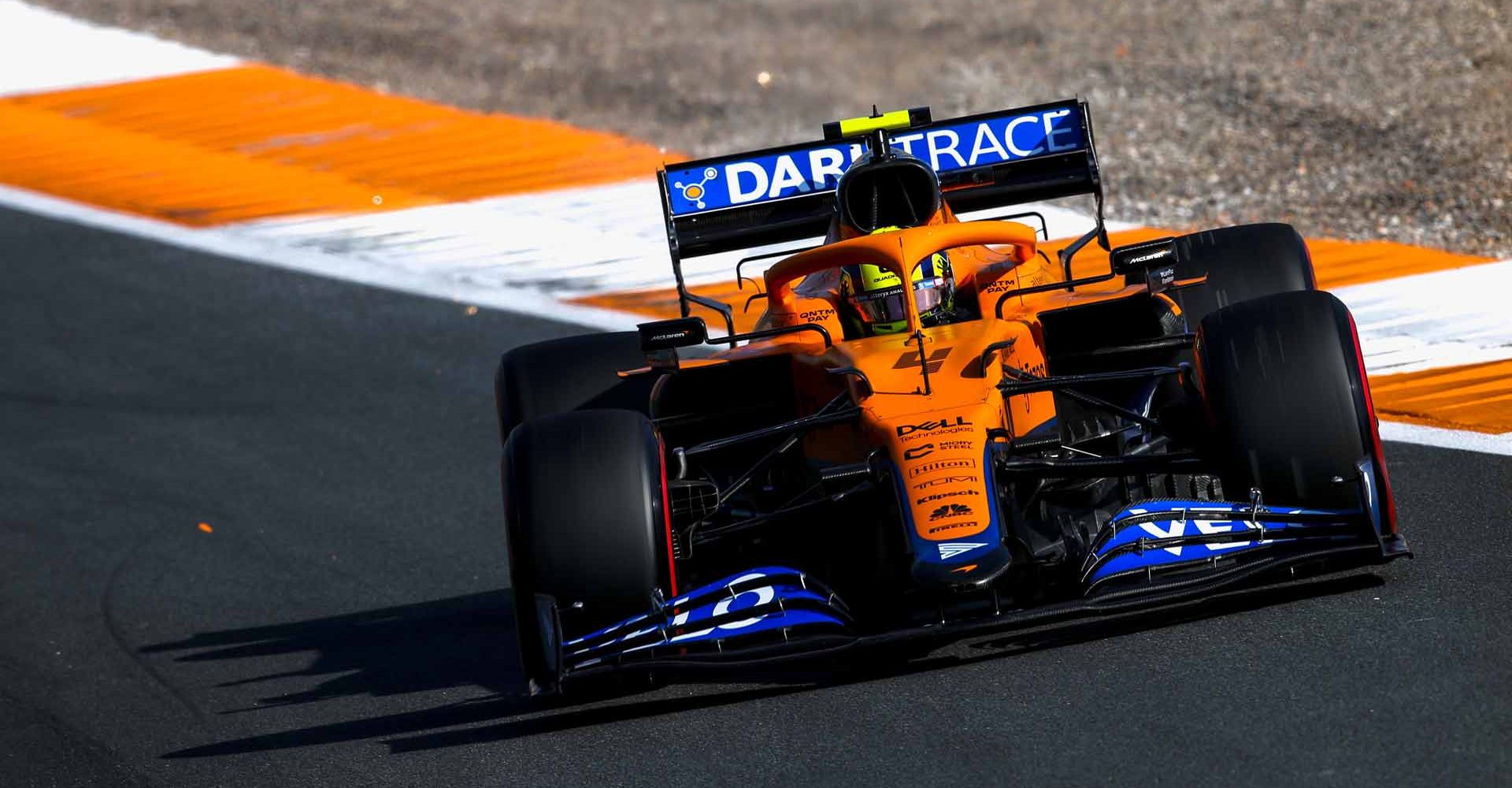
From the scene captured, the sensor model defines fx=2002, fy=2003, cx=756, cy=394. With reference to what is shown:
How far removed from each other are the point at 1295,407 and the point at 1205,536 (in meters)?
0.56

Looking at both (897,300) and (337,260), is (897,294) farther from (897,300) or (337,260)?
(337,260)

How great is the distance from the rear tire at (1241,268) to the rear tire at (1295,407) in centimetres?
157

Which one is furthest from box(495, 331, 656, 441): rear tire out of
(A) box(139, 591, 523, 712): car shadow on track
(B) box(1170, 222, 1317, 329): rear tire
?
(B) box(1170, 222, 1317, 329): rear tire

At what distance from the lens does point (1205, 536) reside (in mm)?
6578

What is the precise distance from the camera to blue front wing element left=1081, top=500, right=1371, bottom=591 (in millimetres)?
6547

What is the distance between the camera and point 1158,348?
8.02m

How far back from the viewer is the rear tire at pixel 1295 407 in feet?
21.9

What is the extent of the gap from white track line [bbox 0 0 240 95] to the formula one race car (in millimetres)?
14469

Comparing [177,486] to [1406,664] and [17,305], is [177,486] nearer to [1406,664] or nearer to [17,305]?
[17,305]

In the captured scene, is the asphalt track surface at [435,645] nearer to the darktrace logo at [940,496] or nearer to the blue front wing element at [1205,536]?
the blue front wing element at [1205,536]

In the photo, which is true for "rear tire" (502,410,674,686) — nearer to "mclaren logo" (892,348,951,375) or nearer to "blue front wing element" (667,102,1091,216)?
"mclaren logo" (892,348,951,375)

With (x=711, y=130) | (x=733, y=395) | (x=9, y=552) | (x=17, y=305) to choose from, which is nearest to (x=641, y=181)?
(x=711, y=130)

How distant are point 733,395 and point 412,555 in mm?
2164

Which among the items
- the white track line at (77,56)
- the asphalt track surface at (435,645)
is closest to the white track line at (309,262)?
the asphalt track surface at (435,645)
